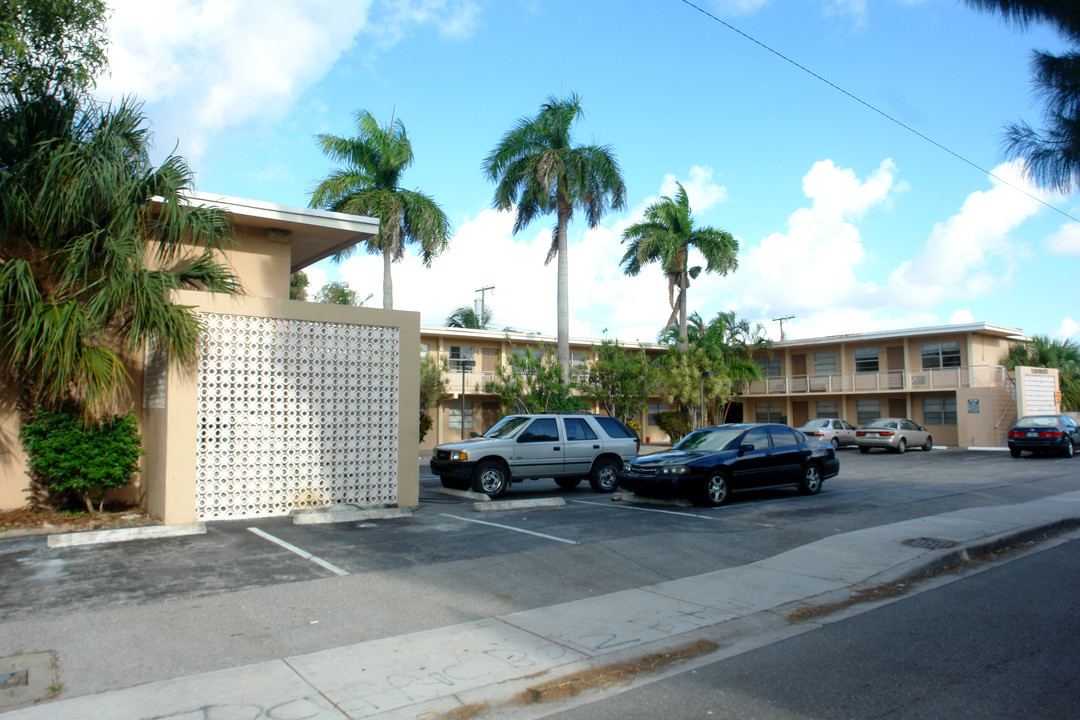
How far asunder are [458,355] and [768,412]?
2022 centimetres

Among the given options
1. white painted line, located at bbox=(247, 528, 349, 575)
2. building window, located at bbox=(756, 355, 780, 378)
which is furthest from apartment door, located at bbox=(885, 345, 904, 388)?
white painted line, located at bbox=(247, 528, 349, 575)

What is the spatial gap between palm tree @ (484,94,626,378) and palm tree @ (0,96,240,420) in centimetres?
1657

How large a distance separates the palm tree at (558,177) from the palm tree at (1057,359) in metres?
24.5

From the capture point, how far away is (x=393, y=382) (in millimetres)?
12984

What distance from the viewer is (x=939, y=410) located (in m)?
37.8

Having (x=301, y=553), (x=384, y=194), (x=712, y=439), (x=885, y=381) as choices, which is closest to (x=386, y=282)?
(x=384, y=194)

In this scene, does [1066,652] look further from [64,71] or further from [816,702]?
[64,71]

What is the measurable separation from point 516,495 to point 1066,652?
36.0 ft

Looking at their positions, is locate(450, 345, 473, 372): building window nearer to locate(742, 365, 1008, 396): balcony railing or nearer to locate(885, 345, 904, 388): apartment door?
locate(742, 365, 1008, 396): balcony railing

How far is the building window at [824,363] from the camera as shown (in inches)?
1667

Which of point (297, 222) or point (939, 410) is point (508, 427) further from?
point (939, 410)

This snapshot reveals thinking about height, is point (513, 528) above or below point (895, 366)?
below

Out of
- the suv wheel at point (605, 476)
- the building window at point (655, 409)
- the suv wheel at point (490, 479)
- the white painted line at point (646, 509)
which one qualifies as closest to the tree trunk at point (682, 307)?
the building window at point (655, 409)

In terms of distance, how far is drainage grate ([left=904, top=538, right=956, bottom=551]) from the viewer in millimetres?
9641
